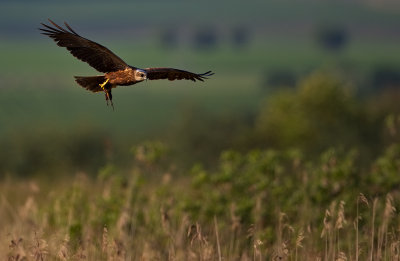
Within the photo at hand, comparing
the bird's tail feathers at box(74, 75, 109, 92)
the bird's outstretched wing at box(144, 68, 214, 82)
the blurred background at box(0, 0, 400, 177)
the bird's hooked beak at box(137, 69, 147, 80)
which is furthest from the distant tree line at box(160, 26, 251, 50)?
the bird's hooked beak at box(137, 69, 147, 80)

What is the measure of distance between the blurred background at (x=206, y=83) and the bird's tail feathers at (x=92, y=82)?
0.75 meters

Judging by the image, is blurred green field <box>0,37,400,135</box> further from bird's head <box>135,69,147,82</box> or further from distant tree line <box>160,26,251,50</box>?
bird's head <box>135,69,147,82</box>

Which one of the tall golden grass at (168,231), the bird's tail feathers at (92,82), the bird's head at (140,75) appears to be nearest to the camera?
the tall golden grass at (168,231)

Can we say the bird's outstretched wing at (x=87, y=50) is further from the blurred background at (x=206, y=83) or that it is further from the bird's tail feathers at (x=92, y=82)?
the blurred background at (x=206, y=83)

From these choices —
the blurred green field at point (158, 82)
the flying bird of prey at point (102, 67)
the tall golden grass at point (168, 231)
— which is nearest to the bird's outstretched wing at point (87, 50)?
the flying bird of prey at point (102, 67)

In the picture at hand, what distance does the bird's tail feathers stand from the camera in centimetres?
959

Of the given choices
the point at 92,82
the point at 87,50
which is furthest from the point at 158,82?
the point at 87,50

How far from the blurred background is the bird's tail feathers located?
0.75 m

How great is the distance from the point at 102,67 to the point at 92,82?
0.22 metres

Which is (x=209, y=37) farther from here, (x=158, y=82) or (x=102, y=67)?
(x=102, y=67)

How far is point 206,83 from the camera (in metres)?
127

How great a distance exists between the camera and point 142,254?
27.9 feet

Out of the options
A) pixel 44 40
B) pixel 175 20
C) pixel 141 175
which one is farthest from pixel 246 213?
pixel 175 20

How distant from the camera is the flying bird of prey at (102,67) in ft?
30.1
